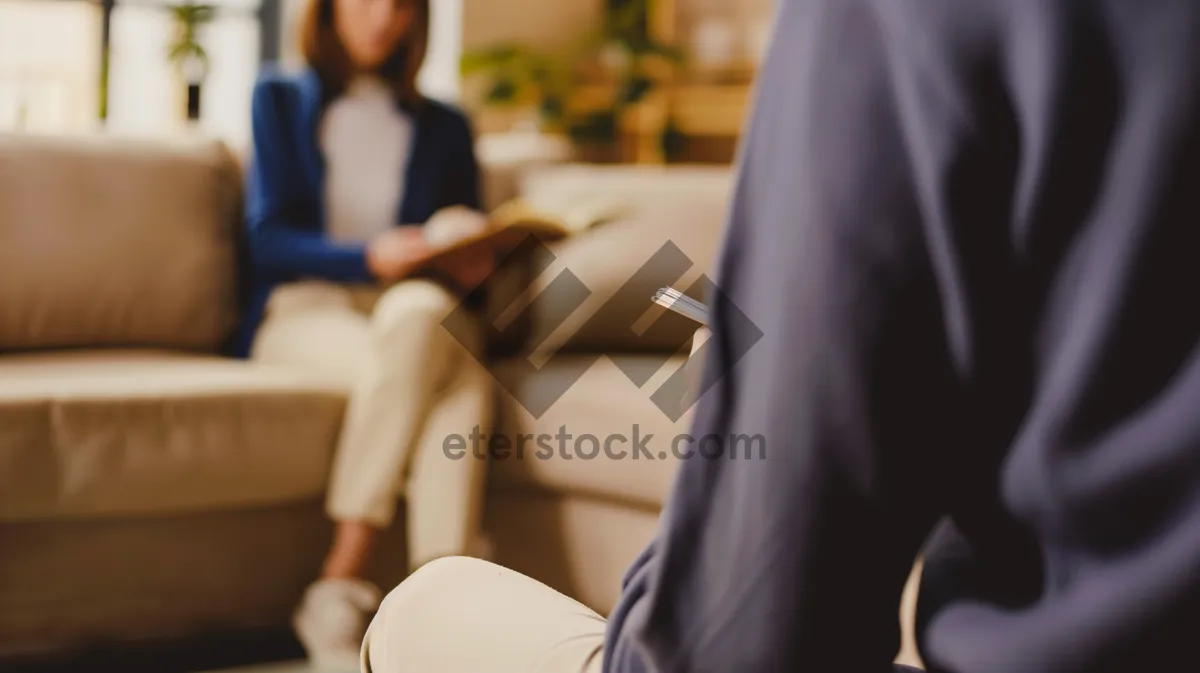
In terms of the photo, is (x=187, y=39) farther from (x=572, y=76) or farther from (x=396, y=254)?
(x=396, y=254)

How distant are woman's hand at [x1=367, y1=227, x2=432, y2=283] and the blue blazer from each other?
35mm

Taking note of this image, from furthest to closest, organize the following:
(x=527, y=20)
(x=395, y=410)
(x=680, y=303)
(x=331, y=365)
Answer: (x=527, y=20) → (x=331, y=365) → (x=395, y=410) → (x=680, y=303)

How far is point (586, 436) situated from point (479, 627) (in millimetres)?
1235

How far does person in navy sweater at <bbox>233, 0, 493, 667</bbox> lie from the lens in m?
1.77

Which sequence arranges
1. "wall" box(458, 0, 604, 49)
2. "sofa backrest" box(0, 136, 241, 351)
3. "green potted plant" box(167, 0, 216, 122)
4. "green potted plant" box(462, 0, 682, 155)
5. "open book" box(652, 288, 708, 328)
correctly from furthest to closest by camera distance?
"wall" box(458, 0, 604, 49)
"green potted plant" box(462, 0, 682, 155)
"green potted plant" box(167, 0, 216, 122)
"sofa backrest" box(0, 136, 241, 351)
"open book" box(652, 288, 708, 328)

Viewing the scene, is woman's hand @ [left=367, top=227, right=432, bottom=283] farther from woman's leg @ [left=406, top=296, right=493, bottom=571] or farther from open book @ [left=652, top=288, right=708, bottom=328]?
open book @ [left=652, top=288, right=708, bottom=328]

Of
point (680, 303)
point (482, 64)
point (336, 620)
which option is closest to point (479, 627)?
point (680, 303)

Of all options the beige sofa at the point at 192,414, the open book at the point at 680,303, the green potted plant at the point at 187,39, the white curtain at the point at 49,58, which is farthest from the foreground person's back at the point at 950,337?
the white curtain at the point at 49,58

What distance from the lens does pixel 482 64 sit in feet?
15.1

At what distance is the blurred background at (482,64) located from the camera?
4754mm

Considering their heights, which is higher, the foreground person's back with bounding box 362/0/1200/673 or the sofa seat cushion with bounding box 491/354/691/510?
the foreground person's back with bounding box 362/0/1200/673

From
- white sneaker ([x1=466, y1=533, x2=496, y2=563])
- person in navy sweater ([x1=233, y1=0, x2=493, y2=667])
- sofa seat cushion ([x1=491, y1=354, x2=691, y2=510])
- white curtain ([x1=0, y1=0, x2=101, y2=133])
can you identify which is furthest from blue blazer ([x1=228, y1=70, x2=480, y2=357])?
white curtain ([x1=0, y1=0, x2=101, y2=133])

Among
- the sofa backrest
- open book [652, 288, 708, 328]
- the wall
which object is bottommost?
the sofa backrest

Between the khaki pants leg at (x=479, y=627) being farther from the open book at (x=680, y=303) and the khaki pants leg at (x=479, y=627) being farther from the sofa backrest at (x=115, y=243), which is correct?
the sofa backrest at (x=115, y=243)
